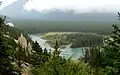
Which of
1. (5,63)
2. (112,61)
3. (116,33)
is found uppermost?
(116,33)

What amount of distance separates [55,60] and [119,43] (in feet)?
25.2

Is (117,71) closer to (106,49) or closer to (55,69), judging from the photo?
(106,49)

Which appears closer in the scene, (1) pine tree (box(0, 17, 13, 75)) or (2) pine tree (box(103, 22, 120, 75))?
(2) pine tree (box(103, 22, 120, 75))

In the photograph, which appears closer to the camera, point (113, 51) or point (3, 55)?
point (113, 51)

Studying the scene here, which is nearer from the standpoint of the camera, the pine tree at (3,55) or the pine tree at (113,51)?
the pine tree at (113,51)

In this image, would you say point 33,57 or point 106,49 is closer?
point 106,49

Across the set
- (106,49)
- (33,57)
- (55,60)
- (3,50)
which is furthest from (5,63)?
(33,57)

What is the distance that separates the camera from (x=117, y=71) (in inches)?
805

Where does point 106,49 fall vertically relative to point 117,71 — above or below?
above

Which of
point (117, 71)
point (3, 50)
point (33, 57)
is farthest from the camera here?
point (33, 57)

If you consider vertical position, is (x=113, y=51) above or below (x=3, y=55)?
Answer: above

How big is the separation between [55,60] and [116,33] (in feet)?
25.1

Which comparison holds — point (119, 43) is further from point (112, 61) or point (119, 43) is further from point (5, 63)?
point (5, 63)

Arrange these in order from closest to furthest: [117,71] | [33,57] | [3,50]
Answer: [117,71], [3,50], [33,57]
